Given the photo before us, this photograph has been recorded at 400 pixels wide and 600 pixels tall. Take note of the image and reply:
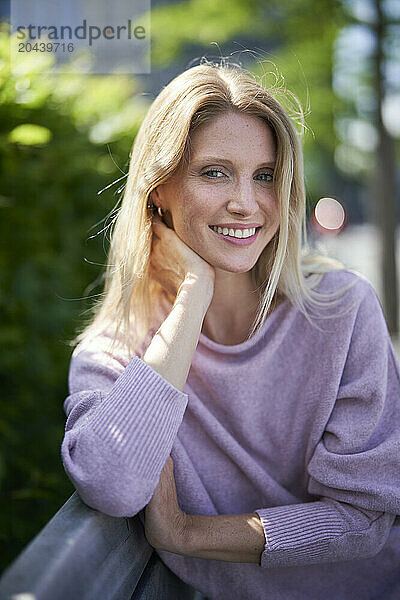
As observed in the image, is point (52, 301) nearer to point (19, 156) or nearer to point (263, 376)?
point (19, 156)

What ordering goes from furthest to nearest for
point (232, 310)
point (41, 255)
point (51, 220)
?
point (51, 220) → point (41, 255) → point (232, 310)

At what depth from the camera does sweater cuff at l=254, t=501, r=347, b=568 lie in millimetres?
1881

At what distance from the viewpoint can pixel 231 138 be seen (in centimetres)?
204

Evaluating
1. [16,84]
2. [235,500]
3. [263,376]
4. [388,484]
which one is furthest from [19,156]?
[388,484]

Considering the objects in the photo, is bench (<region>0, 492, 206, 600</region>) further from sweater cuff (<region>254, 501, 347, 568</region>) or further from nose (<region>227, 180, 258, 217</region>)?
nose (<region>227, 180, 258, 217</region>)

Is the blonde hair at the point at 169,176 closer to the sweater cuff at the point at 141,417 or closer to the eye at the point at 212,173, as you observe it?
the eye at the point at 212,173

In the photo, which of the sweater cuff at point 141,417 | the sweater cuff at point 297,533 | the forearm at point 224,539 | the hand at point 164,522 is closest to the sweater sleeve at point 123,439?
the sweater cuff at point 141,417

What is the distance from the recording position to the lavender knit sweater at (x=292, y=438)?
1.92 m

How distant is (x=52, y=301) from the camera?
3.46 m

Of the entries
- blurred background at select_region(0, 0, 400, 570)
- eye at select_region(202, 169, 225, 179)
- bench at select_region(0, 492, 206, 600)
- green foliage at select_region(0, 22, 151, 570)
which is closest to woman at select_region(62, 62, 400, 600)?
eye at select_region(202, 169, 225, 179)

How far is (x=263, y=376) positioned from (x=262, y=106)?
814 millimetres

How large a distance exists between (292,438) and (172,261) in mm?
662

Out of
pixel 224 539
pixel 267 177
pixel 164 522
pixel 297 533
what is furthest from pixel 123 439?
pixel 267 177

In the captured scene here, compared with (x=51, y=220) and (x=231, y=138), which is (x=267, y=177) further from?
(x=51, y=220)
